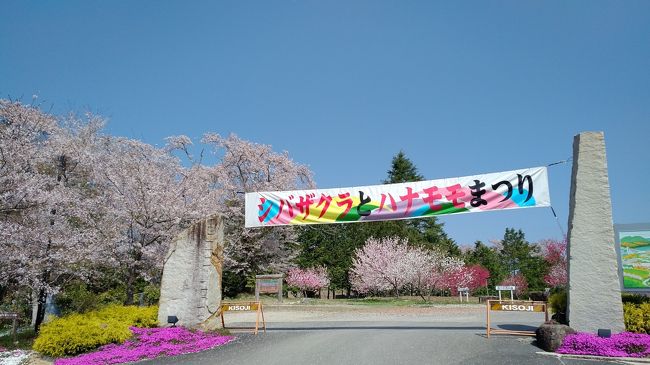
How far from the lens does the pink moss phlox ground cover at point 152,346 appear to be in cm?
930

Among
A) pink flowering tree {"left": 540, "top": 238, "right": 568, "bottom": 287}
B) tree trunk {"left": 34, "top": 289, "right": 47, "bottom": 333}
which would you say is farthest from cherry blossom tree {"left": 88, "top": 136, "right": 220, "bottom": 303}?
pink flowering tree {"left": 540, "top": 238, "right": 568, "bottom": 287}

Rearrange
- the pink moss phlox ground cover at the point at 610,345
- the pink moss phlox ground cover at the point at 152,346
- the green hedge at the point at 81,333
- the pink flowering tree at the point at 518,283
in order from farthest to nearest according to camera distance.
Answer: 1. the pink flowering tree at the point at 518,283
2. the green hedge at the point at 81,333
3. the pink moss phlox ground cover at the point at 152,346
4. the pink moss phlox ground cover at the point at 610,345

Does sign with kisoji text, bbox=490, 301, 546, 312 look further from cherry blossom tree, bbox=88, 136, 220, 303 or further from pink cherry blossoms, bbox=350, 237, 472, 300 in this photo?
pink cherry blossoms, bbox=350, 237, 472, 300

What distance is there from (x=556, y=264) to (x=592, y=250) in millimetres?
34967

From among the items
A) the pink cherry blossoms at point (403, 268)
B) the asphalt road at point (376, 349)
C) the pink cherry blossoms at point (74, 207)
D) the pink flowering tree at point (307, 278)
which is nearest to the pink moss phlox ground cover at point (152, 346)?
the asphalt road at point (376, 349)

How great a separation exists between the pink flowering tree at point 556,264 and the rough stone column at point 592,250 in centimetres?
2848

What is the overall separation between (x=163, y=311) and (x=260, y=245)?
17.1 meters

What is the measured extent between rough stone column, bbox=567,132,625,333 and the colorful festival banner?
4.52ft

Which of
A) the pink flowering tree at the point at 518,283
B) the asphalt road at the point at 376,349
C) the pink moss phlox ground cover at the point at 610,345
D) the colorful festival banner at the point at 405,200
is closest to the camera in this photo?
the asphalt road at the point at 376,349

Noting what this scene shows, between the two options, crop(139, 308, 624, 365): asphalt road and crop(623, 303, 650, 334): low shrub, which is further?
crop(623, 303, 650, 334): low shrub

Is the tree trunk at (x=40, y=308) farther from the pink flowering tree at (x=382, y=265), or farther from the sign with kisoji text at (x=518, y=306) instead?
the pink flowering tree at (x=382, y=265)

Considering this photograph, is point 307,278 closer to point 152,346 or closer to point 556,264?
point 556,264

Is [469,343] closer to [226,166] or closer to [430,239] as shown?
[226,166]

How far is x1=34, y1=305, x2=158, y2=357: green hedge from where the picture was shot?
9664 millimetres
